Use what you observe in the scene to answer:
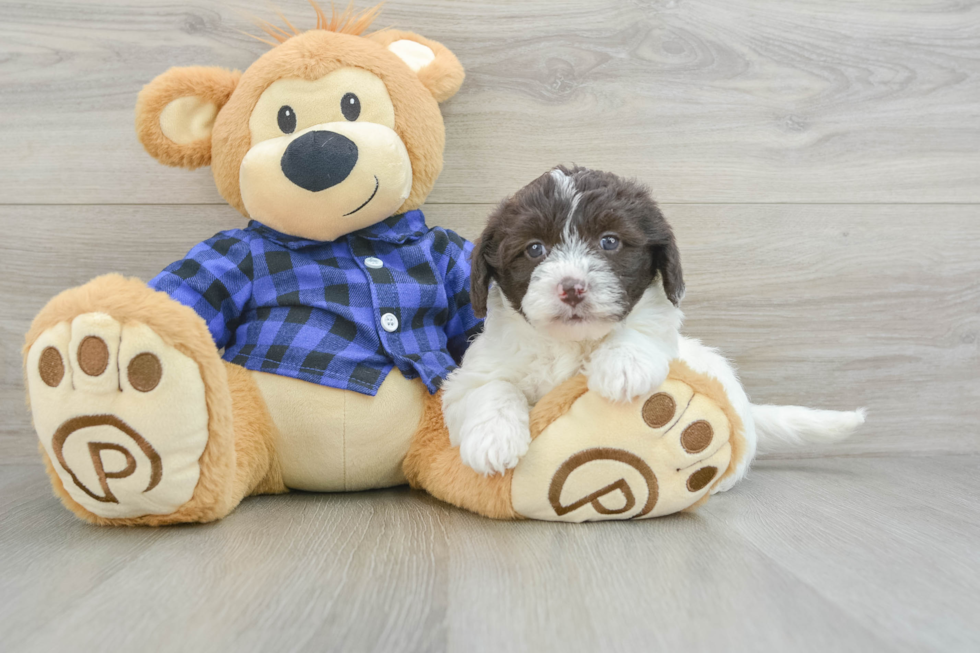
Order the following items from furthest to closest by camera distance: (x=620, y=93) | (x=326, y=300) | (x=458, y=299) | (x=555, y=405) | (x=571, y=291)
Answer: (x=620, y=93) < (x=458, y=299) < (x=326, y=300) < (x=555, y=405) < (x=571, y=291)

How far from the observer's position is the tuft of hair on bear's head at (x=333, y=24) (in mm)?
1449

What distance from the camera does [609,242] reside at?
110 centimetres

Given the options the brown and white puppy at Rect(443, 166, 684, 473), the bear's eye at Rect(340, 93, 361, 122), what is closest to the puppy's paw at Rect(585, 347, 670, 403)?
the brown and white puppy at Rect(443, 166, 684, 473)

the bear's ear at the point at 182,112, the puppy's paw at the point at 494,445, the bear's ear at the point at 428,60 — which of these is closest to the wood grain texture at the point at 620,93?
the bear's ear at the point at 428,60

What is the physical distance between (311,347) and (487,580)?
0.60 meters

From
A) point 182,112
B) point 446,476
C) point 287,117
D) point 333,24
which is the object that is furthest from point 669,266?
point 182,112

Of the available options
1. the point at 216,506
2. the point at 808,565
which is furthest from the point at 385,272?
the point at 808,565

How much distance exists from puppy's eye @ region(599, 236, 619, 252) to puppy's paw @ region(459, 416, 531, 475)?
0.31m

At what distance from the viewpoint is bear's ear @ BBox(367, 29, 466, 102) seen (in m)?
1.48

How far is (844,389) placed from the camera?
1.79 m

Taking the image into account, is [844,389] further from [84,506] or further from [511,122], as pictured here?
[84,506]

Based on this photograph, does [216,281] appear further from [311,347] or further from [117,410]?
[117,410]

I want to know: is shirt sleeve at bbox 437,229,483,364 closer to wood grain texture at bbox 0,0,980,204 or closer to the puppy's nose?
wood grain texture at bbox 0,0,980,204

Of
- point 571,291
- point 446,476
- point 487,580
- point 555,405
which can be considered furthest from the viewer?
point 446,476
